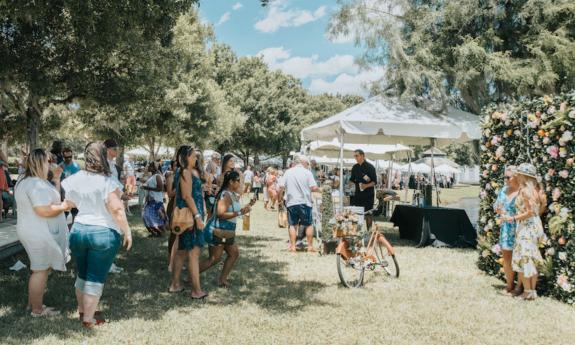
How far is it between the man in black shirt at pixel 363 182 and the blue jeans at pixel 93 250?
706 centimetres

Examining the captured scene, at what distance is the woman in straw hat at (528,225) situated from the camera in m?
6.24

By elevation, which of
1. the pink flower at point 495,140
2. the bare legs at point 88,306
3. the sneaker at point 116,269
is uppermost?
the pink flower at point 495,140

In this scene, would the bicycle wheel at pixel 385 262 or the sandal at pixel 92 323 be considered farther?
→ the bicycle wheel at pixel 385 262

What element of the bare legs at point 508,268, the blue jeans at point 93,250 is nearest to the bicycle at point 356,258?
the bare legs at point 508,268

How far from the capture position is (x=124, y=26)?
28.8 feet

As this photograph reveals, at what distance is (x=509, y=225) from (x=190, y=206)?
4.03 metres

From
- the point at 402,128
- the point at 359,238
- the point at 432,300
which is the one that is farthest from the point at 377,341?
the point at 402,128

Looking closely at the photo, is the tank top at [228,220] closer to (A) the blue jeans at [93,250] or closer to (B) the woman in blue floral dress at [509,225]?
(A) the blue jeans at [93,250]

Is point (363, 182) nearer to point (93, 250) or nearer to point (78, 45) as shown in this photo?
point (78, 45)

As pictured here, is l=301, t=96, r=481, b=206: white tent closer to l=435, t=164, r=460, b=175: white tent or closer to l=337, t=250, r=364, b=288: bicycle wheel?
l=337, t=250, r=364, b=288: bicycle wheel

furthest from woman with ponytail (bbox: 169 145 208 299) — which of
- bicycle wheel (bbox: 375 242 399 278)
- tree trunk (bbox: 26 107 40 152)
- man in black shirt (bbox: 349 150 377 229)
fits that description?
tree trunk (bbox: 26 107 40 152)

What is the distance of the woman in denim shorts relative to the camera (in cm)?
482

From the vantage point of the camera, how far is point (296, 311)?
588 centimetres

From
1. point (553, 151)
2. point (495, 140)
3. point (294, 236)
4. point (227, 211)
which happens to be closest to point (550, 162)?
point (553, 151)
